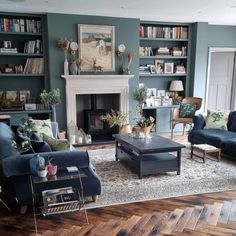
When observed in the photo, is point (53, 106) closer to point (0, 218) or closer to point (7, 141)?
point (7, 141)

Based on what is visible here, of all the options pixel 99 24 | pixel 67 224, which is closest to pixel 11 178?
pixel 67 224

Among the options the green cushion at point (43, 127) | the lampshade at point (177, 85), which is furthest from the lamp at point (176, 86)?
the green cushion at point (43, 127)

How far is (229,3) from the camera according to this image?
474cm

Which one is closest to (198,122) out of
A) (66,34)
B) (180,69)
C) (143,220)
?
(180,69)

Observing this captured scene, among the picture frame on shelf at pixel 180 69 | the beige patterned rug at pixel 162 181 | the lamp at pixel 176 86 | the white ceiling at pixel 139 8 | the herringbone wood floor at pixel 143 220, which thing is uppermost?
the white ceiling at pixel 139 8

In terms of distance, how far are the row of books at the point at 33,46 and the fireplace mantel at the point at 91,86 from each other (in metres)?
0.77

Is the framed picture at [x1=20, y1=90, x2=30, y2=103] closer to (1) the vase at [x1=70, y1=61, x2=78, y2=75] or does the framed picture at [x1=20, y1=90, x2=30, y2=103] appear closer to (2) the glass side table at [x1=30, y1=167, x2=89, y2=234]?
(1) the vase at [x1=70, y1=61, x2=78, y2=75]

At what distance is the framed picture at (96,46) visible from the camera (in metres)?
5.55

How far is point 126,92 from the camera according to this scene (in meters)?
6.03

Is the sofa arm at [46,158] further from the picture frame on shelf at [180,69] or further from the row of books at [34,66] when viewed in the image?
the picture frame on shelf at [180,69]

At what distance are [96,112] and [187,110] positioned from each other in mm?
2080

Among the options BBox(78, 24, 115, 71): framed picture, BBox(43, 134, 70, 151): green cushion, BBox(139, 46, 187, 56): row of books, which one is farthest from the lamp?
BBox(43, 134, 70, 151): green cushion

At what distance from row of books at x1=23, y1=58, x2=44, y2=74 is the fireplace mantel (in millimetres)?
531

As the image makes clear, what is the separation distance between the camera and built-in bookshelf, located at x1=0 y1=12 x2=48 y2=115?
5312 millimetres
